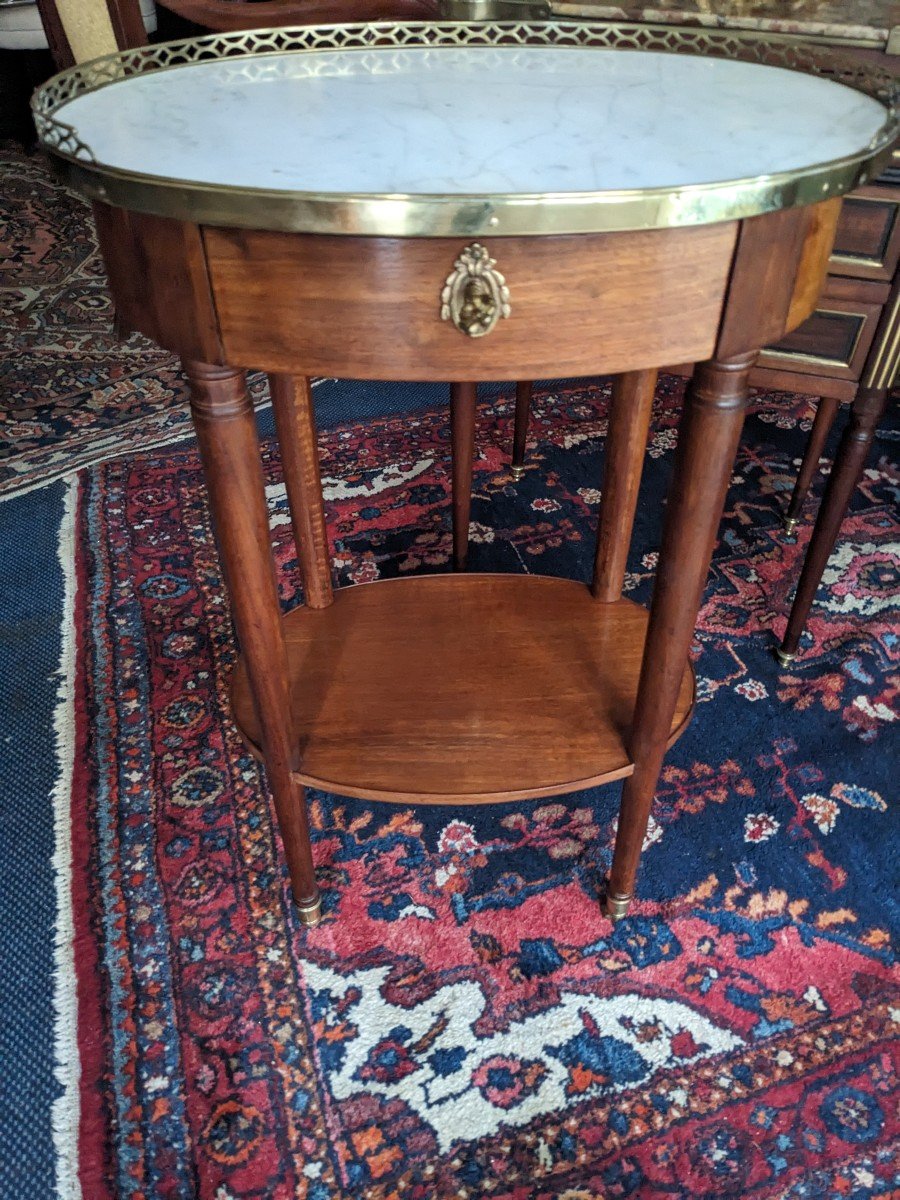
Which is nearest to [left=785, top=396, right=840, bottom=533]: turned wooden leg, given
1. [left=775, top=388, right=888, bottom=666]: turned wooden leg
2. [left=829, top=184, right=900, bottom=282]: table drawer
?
[left=775, top=388, right=888, bottom=666]: turned wooden leg

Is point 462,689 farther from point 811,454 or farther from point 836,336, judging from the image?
point 811,454

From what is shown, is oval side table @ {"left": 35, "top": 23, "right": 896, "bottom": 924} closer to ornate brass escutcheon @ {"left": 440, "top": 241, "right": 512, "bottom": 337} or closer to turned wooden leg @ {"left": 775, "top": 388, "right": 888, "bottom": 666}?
ornate brass escutcheon @ {"left": 440, "top": 241, "right": 512, "bottom": 337}

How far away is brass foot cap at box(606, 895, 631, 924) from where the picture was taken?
102 cm

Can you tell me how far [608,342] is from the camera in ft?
2.06

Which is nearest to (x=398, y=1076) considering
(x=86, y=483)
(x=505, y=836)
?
(x=505, y=836)

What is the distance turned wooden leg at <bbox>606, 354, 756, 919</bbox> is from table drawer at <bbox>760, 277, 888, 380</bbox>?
0.41 metres

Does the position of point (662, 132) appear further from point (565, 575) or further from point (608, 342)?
point (565, 575)

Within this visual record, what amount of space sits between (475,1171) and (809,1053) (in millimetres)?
347

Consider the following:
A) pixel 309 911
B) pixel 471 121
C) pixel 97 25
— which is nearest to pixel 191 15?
pixel 97 25

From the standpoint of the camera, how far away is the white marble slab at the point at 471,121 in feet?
2.04

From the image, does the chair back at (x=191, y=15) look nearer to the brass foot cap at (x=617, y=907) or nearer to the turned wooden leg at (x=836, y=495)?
the turned wooden leg at (x=836, y=495)

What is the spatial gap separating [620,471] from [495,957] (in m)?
0.58

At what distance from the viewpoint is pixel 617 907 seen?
102cm

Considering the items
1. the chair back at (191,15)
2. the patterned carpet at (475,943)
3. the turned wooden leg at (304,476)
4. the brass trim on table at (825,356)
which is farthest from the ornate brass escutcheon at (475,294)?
the chair back at (191,15)
